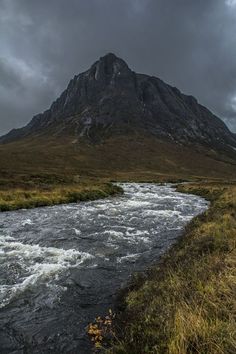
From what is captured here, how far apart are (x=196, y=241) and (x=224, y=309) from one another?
25.0 feet

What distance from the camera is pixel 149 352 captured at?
6098 millimetres

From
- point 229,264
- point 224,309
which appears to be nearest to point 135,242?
point 229,264

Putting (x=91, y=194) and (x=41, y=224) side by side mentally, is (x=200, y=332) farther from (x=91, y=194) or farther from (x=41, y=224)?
(x=91, y=194)

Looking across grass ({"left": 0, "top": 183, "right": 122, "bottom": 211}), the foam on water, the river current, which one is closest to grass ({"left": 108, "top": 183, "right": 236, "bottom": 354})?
the river current

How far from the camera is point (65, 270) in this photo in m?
13.2

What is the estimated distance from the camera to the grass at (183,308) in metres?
6.01

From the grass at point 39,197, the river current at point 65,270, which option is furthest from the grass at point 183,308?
the grass at point 39,197

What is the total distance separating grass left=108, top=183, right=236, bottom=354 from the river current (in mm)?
1149

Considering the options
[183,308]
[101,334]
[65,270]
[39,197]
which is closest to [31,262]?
[65,270]

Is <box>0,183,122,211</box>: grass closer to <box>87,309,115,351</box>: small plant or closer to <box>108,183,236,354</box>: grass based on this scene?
<box>108,183,236,354</box>: grass

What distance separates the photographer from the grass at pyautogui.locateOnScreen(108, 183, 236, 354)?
6.01m

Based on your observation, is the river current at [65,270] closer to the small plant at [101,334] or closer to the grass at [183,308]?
the small plant at [101,334]

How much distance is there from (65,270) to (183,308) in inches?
272

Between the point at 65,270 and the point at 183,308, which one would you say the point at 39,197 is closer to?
the point at 65,270
